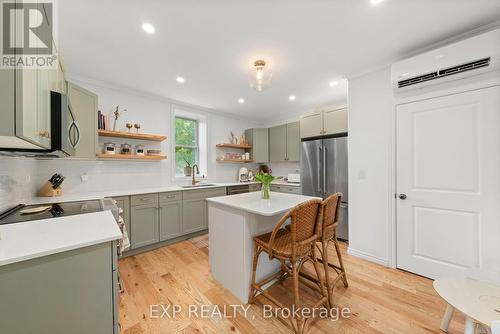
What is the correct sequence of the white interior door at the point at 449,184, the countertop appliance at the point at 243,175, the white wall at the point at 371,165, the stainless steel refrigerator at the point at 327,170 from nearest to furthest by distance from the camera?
1. the white interior door at the point at 449,184
2. the white wall at the point at 371,165
3. the stainless steel refrigerator at the point at 327,170
4. the countertop appliance at the point at 243,175

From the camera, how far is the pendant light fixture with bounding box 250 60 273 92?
218 cm

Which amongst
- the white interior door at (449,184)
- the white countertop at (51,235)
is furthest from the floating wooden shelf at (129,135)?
the white interior door at (449,184)

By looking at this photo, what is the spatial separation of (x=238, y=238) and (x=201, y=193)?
183 cm

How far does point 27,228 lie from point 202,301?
1416 millimetres

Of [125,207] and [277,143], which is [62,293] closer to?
[125,207]

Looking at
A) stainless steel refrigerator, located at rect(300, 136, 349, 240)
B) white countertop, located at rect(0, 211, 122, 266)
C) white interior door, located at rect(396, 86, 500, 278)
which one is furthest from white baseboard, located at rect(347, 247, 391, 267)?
white countertop, located at rect(0, 211, 122, 266)

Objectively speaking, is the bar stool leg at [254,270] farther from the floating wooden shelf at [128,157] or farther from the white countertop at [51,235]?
the floating wooden shelf at [128,157]

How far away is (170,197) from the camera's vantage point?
3.04 m

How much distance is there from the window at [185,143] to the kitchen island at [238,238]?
6.93 feet

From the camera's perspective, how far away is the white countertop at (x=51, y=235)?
848 millimetres

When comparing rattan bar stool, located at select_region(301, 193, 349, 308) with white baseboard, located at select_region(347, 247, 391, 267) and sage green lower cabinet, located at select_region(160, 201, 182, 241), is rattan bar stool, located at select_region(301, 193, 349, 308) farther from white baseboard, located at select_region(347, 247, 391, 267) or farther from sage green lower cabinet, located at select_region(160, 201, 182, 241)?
sage green lower cabinet, located at select_region(160, 201, 182, 241)

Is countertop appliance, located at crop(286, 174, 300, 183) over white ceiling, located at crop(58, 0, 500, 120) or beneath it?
beneath

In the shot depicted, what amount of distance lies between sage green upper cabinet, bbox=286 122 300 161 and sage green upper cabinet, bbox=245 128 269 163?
645 mm

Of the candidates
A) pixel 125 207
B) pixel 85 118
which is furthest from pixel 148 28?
pixel 125 207
